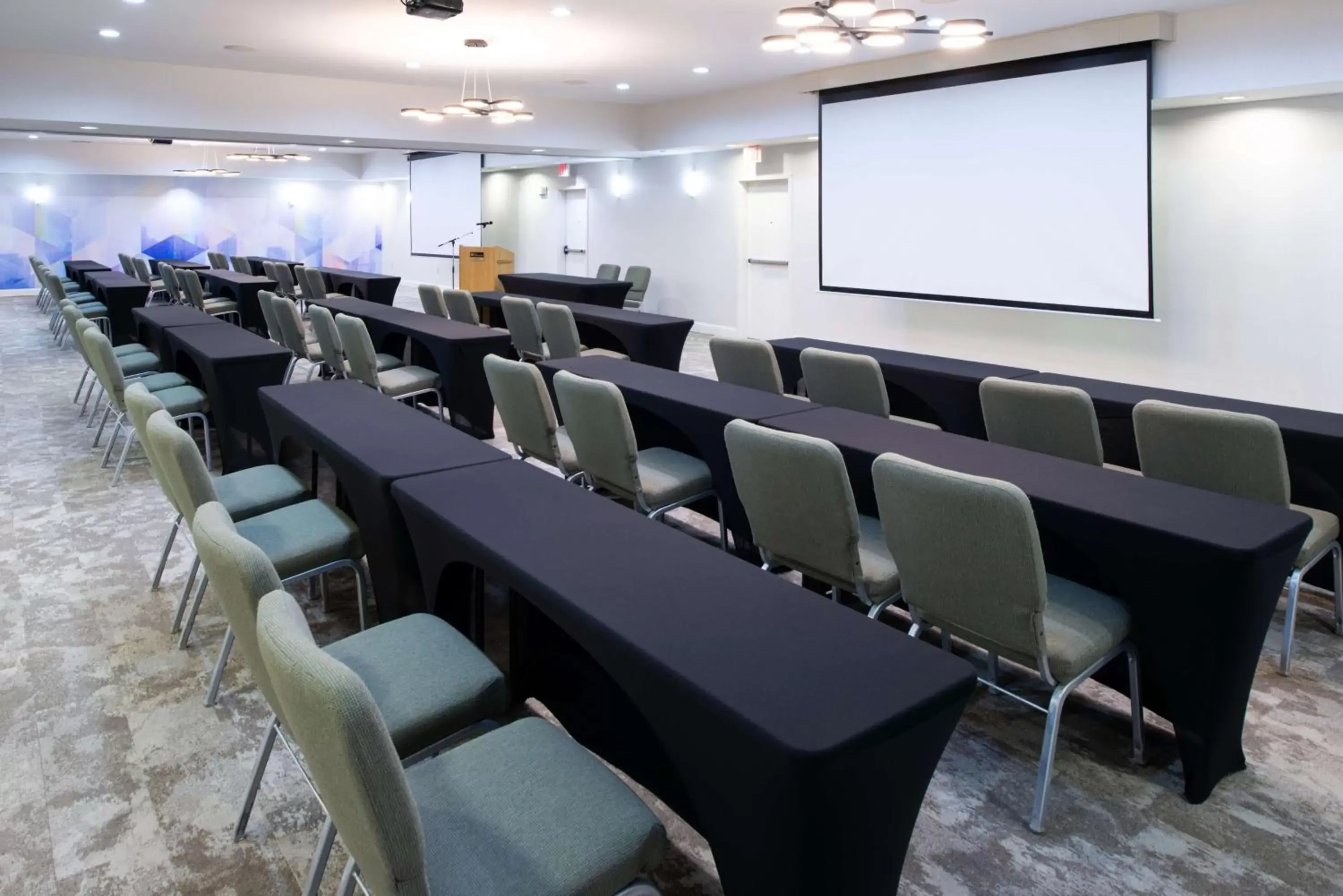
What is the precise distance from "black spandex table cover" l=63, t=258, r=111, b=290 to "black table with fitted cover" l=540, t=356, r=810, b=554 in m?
9.61

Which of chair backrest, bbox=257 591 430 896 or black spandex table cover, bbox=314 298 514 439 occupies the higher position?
black spandex table cover, bbox=314 298 514 439

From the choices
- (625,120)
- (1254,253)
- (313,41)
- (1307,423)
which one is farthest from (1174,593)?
(625,120)

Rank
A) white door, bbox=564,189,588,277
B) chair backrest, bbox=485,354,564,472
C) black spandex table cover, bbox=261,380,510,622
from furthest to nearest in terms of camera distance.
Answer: white door, bbox=564,189,588,277
chair backrest, bbox=485,354,564,472
black spandex table cover, bbox=261,380,510,622

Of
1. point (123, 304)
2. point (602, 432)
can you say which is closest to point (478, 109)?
point (123, 304)

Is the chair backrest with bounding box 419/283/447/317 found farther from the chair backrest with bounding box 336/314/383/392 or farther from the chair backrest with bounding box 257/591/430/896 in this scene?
the chair backrest with bounding box 257/591/430/896

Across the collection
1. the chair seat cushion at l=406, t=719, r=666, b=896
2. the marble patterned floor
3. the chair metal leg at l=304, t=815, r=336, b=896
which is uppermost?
the chair seat cushion at l=406, t=719, r=666, b=896

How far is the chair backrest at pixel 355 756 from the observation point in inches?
46.9

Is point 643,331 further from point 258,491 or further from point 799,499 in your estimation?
point 799,499

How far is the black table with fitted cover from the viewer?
350 centimetres

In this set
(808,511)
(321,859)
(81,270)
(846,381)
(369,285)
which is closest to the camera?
(321,859)

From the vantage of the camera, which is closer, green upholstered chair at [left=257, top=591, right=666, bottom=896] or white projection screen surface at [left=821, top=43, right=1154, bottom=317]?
green upholstered chair at [left=257, top=591, right=666, bottom=896]

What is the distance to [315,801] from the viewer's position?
2.37 metres

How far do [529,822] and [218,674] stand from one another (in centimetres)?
168

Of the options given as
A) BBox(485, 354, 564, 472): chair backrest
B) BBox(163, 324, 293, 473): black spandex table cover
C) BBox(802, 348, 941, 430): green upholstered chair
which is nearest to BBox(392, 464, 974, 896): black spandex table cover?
BBox(485, 354, 564, 472): chair backrest
